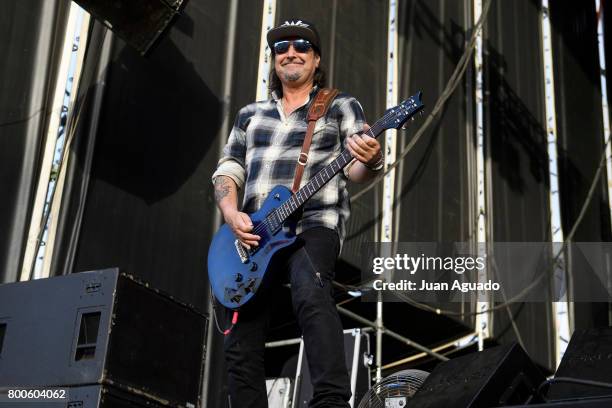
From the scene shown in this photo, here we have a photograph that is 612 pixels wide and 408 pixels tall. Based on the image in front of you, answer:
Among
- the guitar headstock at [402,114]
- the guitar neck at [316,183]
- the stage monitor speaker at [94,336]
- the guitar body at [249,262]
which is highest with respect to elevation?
the guitar headstock at [402,114]

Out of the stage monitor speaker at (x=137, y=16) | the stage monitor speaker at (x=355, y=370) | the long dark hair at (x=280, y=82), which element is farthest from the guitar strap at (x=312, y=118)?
the stage monitor speaker at (x=355, y=370)

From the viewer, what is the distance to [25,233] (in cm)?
458

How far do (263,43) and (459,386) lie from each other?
414 centimetres

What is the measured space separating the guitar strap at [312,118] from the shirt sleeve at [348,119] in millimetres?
57

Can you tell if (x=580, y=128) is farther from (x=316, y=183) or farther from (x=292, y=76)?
(x=316, y=183)

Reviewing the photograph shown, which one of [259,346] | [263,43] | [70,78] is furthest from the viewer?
[263,43]

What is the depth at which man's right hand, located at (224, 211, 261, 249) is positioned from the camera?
305cm

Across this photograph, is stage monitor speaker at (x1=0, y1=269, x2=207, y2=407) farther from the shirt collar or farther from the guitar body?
the shirt collar

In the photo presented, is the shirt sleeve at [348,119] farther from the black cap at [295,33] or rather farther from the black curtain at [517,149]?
the black curtain at [517,149]

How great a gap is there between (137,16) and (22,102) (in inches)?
30.8

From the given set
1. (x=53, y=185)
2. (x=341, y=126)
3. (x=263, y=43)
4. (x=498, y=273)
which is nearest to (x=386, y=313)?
(x=498, y=273)

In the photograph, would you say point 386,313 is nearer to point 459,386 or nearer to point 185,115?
point 185,115

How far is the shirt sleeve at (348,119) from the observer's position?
3191 mm

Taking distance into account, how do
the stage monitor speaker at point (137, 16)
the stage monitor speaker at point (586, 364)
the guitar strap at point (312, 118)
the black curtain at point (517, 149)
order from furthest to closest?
1. the black curtain at point (517, 149)
2. the stage monitor speaker at point (137, 16)
3. the guitar strap at point (312, 118)
4. the stage monitor speaker at point (586, 364)
